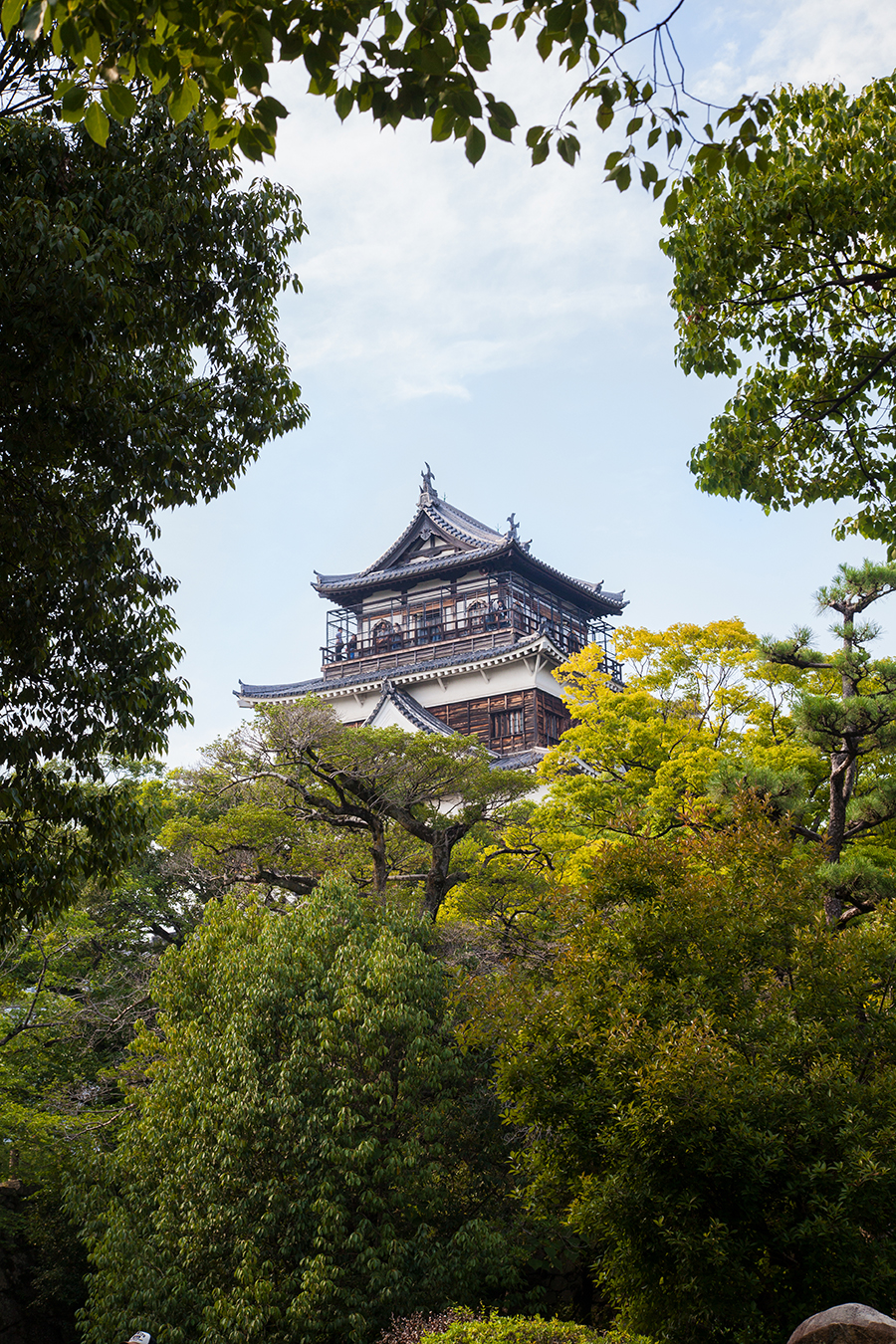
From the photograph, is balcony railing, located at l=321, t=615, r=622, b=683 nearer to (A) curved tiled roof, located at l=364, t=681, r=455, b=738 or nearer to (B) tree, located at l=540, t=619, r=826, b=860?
(A) curved tiled roof, located at l=364, t=681, r=455, b=738

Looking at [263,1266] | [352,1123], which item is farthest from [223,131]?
[263,1266]

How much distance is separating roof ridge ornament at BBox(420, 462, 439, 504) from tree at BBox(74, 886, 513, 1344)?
3101cm

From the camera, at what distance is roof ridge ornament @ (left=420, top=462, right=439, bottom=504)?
42281mm

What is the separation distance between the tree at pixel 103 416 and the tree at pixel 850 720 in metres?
6.20

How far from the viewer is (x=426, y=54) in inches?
165

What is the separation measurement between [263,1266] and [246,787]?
899 cm

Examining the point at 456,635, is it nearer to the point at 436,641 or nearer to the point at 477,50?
the point at 436,641

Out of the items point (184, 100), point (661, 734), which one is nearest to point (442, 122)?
point (184, 100)

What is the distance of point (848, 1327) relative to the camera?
20.5 ft

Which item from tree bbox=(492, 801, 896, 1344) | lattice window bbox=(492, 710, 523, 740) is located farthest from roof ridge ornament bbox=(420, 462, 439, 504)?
tree bbox=(492, 801, 896, 1344)

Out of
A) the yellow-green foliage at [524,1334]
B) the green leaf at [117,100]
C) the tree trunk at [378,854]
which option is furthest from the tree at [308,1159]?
the green leaf at [117,100]

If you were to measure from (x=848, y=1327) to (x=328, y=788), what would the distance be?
13.4 metres

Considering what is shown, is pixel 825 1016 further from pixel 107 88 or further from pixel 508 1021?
pixel 107 88

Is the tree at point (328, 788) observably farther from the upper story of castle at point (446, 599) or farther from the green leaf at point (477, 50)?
the upper story of castle at point (446, 599)
